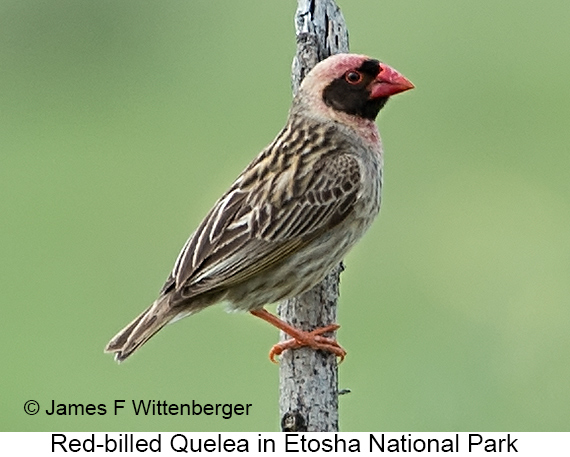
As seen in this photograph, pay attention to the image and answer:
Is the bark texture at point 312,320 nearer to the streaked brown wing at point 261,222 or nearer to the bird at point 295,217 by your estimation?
the bird at point 295,217

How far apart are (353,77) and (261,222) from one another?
769 mm

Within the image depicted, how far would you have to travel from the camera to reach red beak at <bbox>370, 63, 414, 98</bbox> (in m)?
6.71

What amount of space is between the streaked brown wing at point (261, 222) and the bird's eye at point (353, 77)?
379mm

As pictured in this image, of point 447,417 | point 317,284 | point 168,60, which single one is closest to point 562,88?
point 168,60

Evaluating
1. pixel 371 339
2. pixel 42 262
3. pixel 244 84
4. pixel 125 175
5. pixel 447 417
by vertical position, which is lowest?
pixel 447 417

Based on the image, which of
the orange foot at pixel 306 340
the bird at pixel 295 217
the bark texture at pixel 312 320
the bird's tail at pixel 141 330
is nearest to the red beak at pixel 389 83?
the bird at pixel 295 217

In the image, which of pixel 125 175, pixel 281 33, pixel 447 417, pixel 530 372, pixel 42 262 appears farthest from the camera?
pixel 281 33

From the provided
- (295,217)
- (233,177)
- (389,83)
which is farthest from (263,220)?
(233,177)

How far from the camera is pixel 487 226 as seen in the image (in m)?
11.3

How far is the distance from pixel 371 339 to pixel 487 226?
2.04 m

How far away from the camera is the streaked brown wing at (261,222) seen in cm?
651

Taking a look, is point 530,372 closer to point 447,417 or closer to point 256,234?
point 447,417

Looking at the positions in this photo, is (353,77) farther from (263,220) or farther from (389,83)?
(263,220)

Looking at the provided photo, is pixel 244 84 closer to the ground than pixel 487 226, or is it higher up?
higher up
